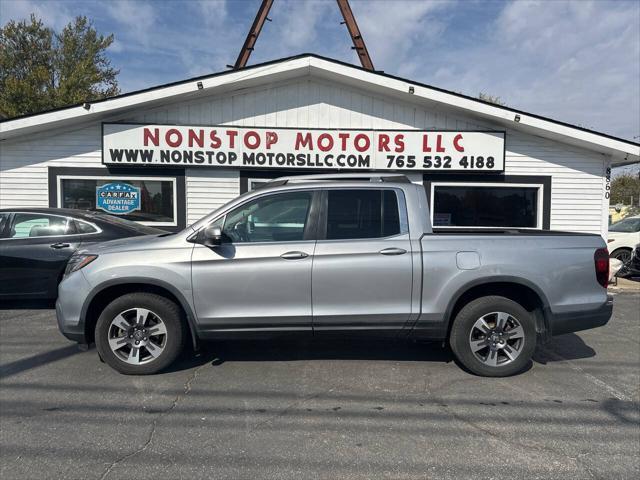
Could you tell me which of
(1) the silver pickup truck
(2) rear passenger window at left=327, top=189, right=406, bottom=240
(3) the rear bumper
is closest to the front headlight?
(1) the silver pickup truck

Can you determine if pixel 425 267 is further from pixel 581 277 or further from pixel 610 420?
pixel 610 420

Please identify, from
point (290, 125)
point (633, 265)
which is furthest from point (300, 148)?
point (633, 265)

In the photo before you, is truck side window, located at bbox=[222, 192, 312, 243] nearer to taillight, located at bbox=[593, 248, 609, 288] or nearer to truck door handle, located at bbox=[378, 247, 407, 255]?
truck door handle, located at bbox=[378, 247, 407, 255]

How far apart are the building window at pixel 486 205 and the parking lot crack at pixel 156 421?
7003 mm

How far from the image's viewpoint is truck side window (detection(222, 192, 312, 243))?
4.35 m

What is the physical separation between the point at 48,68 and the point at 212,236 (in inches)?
1215

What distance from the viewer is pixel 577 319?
4379mm

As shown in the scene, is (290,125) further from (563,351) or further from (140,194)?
(563,351)

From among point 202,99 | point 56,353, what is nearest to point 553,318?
point 56,353

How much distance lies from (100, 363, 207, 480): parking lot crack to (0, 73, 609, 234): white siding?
19.9ft

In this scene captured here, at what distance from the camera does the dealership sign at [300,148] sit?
9633mm

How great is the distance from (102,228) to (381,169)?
5536 millimetres

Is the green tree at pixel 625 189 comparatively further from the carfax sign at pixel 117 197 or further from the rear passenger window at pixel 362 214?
the rear passenger window at pixel 362 214

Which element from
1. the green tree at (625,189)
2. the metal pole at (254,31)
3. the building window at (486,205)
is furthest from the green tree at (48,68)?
the green tree at (625,189)
